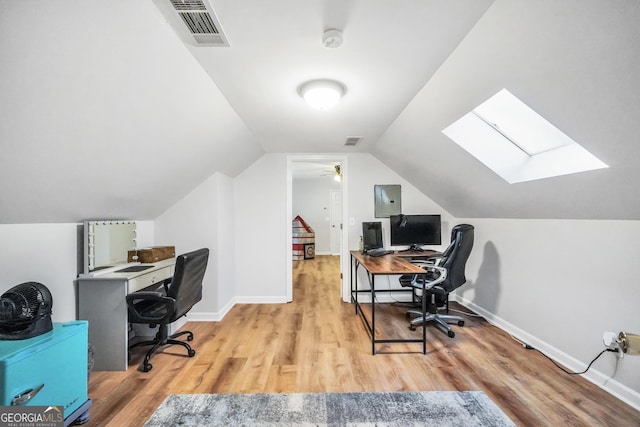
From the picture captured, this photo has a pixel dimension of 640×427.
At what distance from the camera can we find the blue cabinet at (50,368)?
4.53 ft

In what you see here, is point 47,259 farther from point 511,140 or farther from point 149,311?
point 511,140

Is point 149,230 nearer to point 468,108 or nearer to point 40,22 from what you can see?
point 40,22

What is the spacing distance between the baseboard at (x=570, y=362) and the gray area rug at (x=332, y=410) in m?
0.88

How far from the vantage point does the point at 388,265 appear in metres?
2.93

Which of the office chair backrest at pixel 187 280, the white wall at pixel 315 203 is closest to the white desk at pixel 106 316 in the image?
the office chair backrest at pixel 187 280

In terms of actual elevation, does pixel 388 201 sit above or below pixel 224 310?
above

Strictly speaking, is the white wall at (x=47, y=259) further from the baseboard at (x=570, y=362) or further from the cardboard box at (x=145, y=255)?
the baseboard at (x=570, y=362)

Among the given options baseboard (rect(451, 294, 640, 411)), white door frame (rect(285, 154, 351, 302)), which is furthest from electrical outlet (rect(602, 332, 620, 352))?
white door frame (rect(285, 154, 351, 302))

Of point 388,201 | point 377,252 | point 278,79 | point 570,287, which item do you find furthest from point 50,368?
point 388,201

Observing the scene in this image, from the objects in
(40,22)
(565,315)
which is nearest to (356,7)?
(40,22)

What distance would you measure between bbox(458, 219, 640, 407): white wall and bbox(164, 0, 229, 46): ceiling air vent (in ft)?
9.21

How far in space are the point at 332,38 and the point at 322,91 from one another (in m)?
0.53

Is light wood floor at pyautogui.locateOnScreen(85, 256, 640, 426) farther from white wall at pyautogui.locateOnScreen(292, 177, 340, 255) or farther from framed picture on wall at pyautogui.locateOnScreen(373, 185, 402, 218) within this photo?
white wall at pyautogui.locateOnScreen(292, 177, 340, 255)

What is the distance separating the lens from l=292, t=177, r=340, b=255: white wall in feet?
27.9
